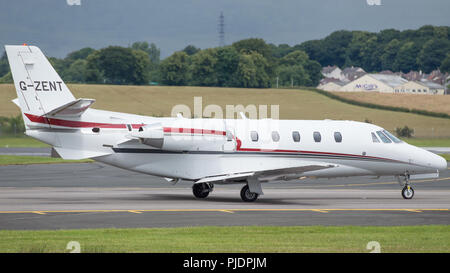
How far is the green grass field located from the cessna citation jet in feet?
24.6

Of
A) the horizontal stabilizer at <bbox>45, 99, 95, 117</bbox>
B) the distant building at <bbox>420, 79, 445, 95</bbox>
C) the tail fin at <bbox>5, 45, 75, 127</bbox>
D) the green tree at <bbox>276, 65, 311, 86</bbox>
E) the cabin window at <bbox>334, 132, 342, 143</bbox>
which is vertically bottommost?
the distant building at <bbox>420, 79, 445, 95</bbox>

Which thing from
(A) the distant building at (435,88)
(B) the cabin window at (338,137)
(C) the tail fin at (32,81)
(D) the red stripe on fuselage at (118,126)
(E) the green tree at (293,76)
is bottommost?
(A) the distant building at (435,88)

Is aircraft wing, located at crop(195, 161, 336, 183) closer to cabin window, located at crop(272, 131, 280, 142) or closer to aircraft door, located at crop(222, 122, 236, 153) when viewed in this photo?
aircraft door, located at crop(222, 122, 236, 153)

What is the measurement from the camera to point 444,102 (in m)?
106

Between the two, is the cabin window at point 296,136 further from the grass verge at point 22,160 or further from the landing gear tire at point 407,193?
the grass verge at point 22,160

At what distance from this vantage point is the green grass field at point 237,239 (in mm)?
15805

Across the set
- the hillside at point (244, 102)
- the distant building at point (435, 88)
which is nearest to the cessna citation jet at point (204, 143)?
the hillside at point (244, 102)

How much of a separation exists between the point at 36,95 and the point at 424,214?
1373 cm

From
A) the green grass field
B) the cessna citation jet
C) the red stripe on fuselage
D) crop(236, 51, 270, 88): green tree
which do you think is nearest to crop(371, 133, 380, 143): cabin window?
the cessna citation jet

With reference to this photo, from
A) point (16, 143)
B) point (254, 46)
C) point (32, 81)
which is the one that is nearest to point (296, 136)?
point (32, 81)

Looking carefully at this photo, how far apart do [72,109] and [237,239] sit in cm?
1057

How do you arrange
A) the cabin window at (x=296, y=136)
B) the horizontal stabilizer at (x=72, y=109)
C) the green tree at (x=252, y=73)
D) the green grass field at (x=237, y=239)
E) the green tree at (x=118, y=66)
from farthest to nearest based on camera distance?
the green tree at (x=118, y=66) < the green tree at (x=252, y=73) < the cabin window at (x=296, y=136) < the horizontal stabilizer at (x=72, y=109) < the green grass field at (x=237, y=239)

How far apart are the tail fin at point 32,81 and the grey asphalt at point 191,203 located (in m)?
3.34

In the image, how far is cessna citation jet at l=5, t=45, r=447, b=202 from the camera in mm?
26047
